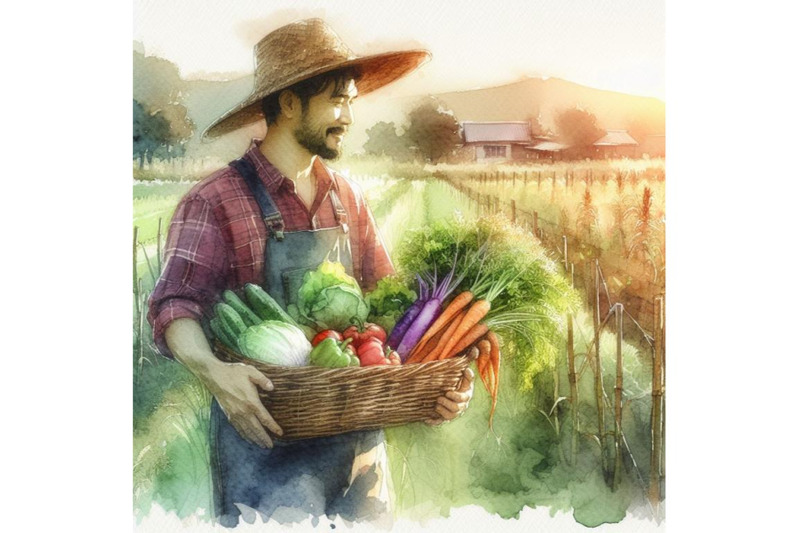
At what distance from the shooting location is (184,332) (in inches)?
172

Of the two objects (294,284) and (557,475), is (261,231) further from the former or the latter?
(557,475)

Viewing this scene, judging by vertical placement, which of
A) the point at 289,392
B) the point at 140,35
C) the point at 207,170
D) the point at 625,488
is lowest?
the point at 625,488

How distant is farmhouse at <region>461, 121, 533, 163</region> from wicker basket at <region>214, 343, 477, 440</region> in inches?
38.7

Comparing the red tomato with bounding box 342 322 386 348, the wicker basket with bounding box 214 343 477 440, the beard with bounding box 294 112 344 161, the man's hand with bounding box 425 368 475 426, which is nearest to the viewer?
the wicker basket with bounding box 214 343 477 440

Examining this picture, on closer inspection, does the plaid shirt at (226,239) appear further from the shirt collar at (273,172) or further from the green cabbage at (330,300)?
the green cabbage at (330,300)

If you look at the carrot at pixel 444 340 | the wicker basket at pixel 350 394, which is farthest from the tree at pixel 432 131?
the wicker basket at pixel 350 394

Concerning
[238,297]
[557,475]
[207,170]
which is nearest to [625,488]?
[557,475]

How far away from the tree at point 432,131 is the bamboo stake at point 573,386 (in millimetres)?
993

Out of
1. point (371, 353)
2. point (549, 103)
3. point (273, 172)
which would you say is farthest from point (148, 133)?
point (549, 103)

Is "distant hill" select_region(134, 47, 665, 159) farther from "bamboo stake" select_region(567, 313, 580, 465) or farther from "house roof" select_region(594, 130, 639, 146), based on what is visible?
"bamboo stake" select_region(567, 313, 580, 465)

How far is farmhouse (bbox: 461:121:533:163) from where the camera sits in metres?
4.54

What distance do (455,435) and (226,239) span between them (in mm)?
1408

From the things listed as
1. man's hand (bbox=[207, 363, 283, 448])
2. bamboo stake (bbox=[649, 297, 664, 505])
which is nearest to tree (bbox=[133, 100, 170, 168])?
man's hand (bbox=[207, 363, 283, 448])

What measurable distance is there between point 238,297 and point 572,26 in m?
2.02
